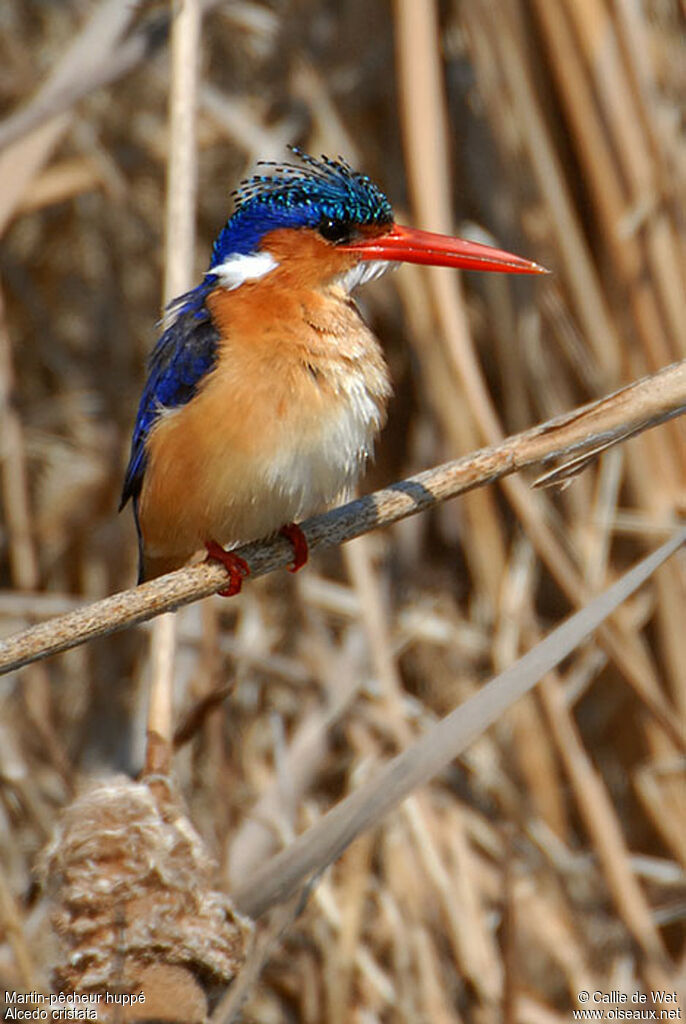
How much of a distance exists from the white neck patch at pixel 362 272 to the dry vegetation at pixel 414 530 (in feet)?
0.83

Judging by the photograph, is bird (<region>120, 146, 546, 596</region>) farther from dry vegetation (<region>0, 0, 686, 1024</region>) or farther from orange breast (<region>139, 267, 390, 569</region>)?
dry vegetation (<region>0, 0, 686, 1024</region>)

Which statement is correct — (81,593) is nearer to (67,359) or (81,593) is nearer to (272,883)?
(67,359)

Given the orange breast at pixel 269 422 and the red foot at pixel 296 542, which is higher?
the orange breast at pixel 269 422

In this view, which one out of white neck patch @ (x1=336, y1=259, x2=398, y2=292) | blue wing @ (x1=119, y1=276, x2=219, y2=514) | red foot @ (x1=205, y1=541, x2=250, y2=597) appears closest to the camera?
red foot @ (x1=205, y1=541, x2=250, y2=597)

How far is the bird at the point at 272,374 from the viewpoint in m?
1.89

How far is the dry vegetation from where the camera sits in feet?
8.28

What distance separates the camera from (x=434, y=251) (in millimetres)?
1976

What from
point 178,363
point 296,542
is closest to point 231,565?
point 296,542

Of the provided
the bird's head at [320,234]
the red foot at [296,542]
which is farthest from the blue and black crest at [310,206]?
the red foot at [296,542]

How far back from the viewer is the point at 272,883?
56.1 inches

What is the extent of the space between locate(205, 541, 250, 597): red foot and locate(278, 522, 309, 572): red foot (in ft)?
0.27

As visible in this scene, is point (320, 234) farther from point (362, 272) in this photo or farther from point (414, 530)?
point (414, 530)

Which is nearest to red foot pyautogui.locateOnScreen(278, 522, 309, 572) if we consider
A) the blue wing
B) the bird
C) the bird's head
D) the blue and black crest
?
the bird

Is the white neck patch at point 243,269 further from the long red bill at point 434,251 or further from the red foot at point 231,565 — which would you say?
the red foot at point 231,565
